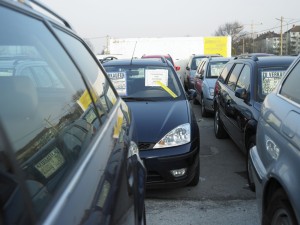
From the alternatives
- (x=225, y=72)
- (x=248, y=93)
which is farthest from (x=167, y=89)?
(x=225, y=72)

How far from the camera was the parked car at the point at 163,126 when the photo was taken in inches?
169

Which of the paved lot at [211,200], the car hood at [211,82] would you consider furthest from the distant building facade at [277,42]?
→ the paved lot at [211,200]

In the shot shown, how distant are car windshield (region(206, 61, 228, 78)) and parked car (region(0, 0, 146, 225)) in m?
9.24

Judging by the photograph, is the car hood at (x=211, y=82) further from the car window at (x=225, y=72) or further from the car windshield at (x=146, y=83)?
the car windshield at (x=146, y=83)

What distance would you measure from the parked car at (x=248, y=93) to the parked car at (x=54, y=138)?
2760 millimetres

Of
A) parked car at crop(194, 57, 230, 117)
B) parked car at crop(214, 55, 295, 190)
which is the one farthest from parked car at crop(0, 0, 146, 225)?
parked car at crop(194, 57, 230, 117)

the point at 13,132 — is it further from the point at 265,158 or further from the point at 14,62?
the point at 265,158

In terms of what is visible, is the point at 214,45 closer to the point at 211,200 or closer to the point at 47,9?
the point at 211,200

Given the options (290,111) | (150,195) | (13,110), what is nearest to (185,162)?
(150,195)

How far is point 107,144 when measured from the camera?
1903 mm

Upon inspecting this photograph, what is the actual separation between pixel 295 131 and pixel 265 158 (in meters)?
0.65

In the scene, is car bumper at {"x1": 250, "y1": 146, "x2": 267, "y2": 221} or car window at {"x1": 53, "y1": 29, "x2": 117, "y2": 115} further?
car bumper at {"x1": 250, "y1": 146, "x2": 267, "y2": 221}

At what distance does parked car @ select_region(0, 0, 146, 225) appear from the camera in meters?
1.06

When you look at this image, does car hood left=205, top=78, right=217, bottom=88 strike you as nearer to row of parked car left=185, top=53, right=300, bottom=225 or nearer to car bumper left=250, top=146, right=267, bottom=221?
row of parked car left=185, top=53, right=300, bottom=225
